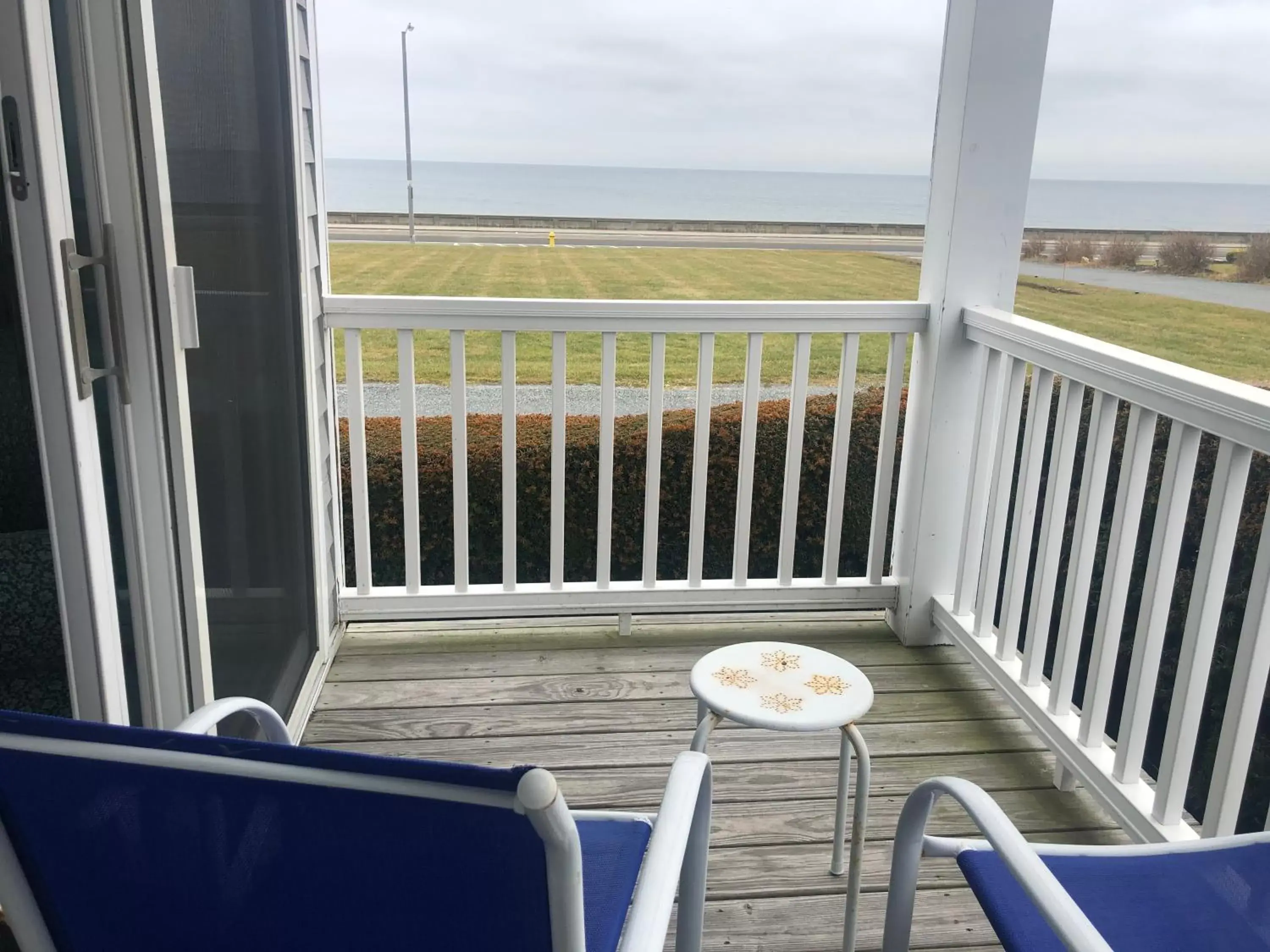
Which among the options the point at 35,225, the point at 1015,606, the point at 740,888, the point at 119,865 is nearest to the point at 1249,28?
the point at 1015,606

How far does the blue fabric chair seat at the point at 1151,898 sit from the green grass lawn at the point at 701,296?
107 centimetres

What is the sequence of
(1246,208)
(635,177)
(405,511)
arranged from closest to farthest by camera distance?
(1246,208), (405,511), (635,177)

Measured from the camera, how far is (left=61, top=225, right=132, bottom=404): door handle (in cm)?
128

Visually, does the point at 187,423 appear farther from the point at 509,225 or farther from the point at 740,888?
the point at 509,225

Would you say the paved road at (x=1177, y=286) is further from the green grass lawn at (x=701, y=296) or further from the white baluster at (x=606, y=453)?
the white baluster at (x=606, y=453)

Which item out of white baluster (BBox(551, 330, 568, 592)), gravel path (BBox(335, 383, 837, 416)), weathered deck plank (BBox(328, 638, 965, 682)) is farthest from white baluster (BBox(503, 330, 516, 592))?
gravel path (BBox(335, 383, 837, 416))

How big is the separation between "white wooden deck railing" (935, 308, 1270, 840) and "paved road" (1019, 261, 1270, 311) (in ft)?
0.47

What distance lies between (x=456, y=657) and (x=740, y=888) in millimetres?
1290

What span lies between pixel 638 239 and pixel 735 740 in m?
1.86

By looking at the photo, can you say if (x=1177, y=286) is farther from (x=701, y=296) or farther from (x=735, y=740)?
(x=701, y=296)

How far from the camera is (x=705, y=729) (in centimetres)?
167

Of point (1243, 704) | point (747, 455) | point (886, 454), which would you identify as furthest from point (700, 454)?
point (1243, 704)

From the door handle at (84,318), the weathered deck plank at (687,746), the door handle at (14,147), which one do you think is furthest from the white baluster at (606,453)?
the door handle at (14,147)

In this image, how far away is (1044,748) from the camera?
2.54 meters
